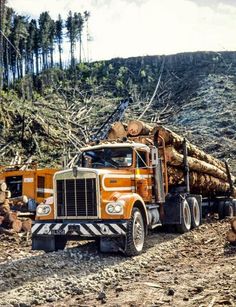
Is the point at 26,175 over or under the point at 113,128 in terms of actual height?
under

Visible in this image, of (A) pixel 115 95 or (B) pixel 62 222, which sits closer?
(B) pixel 62 222

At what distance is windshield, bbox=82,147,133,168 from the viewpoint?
12.3m

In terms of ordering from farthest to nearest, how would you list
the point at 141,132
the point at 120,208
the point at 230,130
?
1. the point at 230,130
2. the point at 141,132
3. the point at 120,208

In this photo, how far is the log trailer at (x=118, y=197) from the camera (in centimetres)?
1076

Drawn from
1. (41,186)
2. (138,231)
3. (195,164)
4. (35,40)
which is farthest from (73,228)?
(35,40)

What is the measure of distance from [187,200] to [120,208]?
545cm

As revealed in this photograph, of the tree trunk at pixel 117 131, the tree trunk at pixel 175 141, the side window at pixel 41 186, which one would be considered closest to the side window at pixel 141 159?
the tree trunk at pixel 175 141

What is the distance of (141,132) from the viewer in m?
14.8

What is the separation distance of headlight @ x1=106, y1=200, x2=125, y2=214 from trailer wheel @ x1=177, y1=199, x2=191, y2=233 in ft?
13.7

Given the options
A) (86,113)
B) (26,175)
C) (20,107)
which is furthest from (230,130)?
(26,175)

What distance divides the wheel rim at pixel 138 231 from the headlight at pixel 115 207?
0.56 metres

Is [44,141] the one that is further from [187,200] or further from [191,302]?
[191,302]

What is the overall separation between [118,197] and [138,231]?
0.95m

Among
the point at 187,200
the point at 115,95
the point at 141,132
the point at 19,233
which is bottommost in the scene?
the point at 19,233
